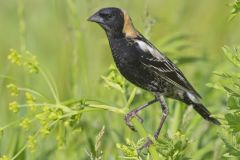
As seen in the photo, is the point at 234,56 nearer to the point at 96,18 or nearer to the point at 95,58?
the point at 96,18

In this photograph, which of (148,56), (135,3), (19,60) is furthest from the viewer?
(135,3)

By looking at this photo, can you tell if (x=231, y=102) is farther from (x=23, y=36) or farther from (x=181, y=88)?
(x=23, y=36)

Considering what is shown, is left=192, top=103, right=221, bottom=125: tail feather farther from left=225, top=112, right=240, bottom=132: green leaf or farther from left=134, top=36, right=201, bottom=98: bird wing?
left=225, top=112, right=240, bottom=132: green leaf

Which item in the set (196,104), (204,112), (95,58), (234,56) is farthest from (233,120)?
(95,58)

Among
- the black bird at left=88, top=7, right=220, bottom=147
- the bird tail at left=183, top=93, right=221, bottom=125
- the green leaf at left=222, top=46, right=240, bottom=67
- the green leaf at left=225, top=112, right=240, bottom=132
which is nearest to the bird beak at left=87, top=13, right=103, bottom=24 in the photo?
the black bird at left=88, top=7, right=220, bottom=147

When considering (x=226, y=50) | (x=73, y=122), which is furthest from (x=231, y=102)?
(x=73, y=122)
